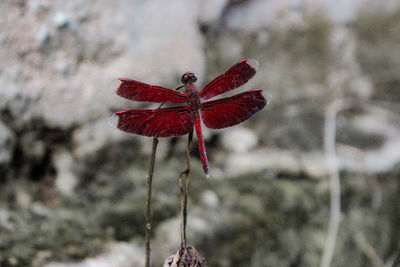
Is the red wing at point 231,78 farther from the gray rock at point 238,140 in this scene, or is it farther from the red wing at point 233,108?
the gray rock at point 238,140

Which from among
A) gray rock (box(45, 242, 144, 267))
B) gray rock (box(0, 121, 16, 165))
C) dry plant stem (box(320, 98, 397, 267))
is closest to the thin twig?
dry plant stem (box(320, 98, 397, 267))

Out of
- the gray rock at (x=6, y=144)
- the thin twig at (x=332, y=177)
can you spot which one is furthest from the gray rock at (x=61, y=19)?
the thin twig at (x=332, y=177)

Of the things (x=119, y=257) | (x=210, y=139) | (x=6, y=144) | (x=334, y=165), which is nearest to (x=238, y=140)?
(x=210, y=139)

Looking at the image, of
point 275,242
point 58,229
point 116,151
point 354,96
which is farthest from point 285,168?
point 58,229

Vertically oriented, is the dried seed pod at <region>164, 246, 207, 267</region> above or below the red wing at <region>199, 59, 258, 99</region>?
below

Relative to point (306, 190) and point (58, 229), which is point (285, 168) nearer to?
point (306, 190)

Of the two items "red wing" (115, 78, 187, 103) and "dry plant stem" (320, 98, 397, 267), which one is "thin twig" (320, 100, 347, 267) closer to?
"dry plant stem" (320, 98, 397, 267)
